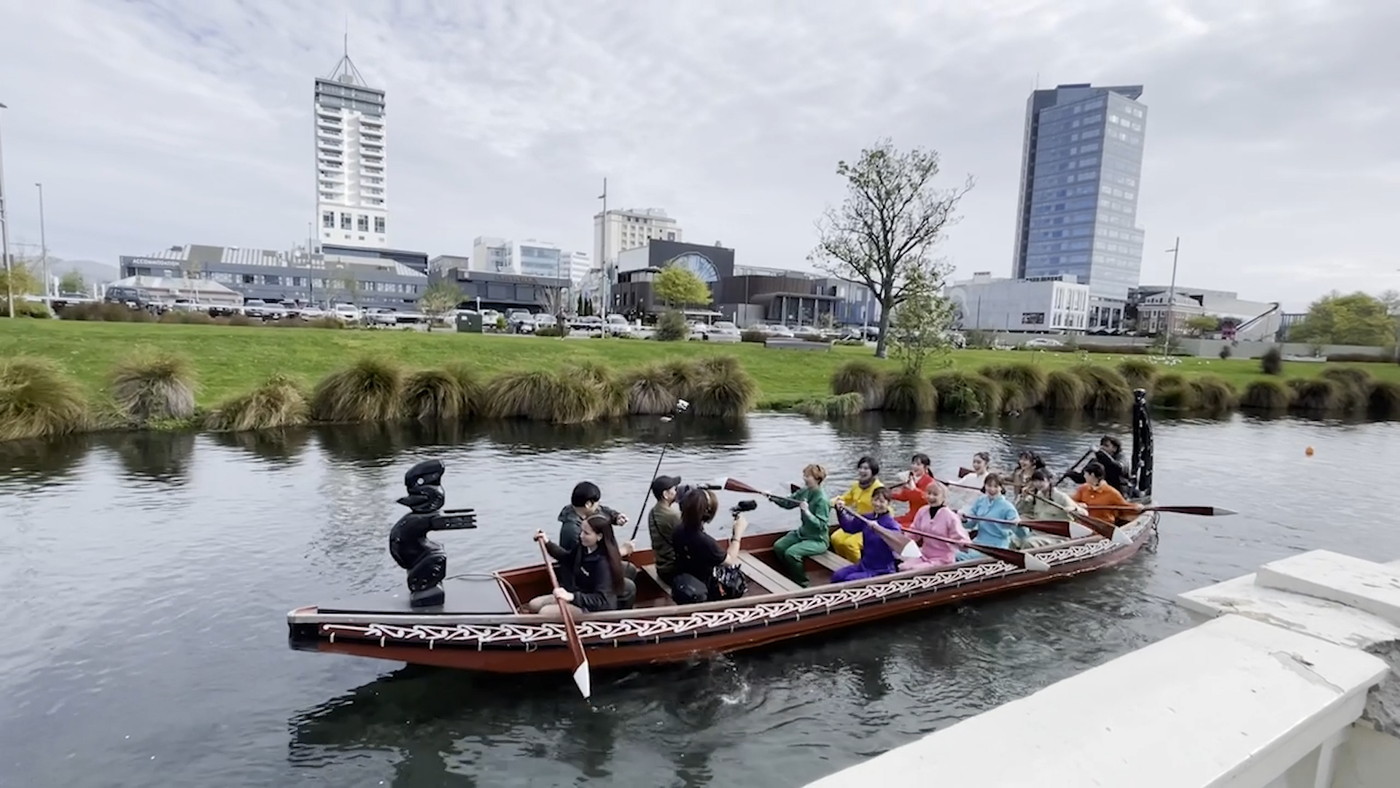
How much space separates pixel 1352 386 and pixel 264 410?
153ft

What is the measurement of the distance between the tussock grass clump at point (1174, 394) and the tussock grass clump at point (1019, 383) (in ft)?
23.4

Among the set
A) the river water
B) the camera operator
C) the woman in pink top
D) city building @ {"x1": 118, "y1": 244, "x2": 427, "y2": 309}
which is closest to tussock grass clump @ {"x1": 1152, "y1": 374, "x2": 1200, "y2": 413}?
the river water

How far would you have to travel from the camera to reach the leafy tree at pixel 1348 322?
59803mm

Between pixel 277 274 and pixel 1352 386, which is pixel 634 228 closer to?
pixel 277 274

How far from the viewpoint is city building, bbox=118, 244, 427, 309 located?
90812mm

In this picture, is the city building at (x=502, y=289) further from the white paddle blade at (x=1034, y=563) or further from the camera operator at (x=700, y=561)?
the camera operator at (x=700, y=561)

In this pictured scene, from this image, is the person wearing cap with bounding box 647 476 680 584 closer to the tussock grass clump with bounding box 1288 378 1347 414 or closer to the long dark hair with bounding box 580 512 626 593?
the long dark hair with bounding box 580 512 626 593

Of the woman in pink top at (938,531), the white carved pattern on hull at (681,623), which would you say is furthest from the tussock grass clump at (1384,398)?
the white carved pattern on hull at (681,623)

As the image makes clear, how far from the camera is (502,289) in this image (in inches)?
4082

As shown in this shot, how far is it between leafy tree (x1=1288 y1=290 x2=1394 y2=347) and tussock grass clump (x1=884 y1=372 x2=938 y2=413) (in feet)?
179

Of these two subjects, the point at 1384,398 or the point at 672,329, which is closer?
the point at 1384,398

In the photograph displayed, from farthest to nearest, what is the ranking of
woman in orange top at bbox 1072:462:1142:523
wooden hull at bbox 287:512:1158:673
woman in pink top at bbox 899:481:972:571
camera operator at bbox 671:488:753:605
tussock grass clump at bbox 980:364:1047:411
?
tussock grass clump at bbox 980:364:1047:411 < woman in orange top at bbox 1072:462:1142:523 < woman in pink top at bbox 899:481:972:571 < camera operator at bbox 671:488:753:605 < wooden hull at bbox 287:512:1158:673

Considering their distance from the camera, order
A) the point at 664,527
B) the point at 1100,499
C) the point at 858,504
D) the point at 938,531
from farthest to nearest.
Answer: the point at 1100,499 < the point at 858,504 < the point at 938,531 < the point at 664,527

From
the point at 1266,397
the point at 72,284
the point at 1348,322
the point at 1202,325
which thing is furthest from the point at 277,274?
the point at 1202,325
